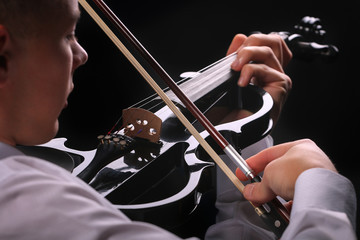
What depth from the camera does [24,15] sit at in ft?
1.16

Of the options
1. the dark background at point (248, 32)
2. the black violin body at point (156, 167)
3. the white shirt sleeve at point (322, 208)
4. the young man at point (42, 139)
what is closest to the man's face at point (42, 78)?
the young man at point (42, 139)

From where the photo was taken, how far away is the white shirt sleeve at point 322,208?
0.39 meters

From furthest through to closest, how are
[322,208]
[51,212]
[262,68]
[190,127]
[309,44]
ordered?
[309,44], [262,68], [190,127], [322,208], [51,212]

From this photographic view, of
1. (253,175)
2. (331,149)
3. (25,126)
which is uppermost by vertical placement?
(25,126)

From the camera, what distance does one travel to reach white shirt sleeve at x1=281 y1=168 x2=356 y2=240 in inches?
15.3

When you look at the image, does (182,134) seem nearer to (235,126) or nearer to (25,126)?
(235,126)

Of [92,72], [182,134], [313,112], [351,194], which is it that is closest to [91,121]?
[92,72]

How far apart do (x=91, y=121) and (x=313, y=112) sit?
0.96 meters

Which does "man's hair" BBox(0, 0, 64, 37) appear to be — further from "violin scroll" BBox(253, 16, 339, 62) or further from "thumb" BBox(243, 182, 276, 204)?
"violin scroll" BBox(253, 16, 339, 62)

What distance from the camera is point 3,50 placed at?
351mm

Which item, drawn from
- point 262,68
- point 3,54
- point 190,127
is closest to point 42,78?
point 3,54

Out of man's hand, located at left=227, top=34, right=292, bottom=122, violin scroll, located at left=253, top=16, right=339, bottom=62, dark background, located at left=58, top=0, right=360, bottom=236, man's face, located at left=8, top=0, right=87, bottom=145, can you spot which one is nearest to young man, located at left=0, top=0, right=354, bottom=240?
man's face, located at left=8, top=0, right=87, bottom=145

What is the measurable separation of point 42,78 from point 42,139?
62 mm

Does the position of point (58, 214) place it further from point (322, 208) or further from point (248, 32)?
point (248, 32)
